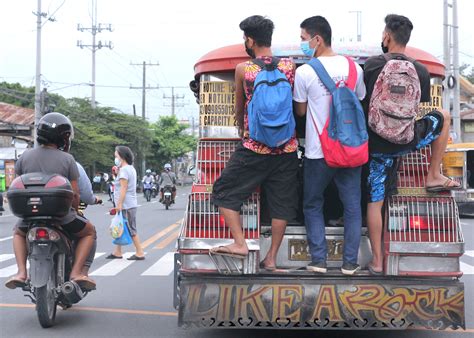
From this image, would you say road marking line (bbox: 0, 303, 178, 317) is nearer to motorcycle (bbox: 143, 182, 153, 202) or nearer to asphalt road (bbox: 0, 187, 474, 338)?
asphalt road (bbox: 0, 187, 474, 338)

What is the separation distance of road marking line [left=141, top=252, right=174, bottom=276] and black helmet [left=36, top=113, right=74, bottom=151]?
140 inches

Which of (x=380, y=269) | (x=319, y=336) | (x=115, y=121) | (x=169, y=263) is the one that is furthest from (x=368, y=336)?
(x=115, y=121)

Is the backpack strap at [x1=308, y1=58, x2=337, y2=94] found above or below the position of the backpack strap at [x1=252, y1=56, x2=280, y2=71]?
below

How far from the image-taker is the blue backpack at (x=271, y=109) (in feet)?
14.9

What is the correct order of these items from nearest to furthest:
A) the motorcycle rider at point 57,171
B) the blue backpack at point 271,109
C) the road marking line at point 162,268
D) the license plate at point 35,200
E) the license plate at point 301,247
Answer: the blue backpack at point 271,109 → the license plate at point 301,247 → the license plate at point 35,200 → the motorcycle rider at point 57,171 → the road marking line at point 162,268

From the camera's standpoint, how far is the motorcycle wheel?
218 inches

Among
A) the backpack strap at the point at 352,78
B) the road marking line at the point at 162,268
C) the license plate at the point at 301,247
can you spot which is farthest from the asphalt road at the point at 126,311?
the backpack strap at the point at 352,78

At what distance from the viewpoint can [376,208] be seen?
4.81 meters

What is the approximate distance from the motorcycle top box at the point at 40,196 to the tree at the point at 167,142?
210 ft

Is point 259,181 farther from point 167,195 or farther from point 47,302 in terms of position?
point 167,195

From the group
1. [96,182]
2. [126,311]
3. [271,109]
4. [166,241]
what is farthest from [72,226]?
[96,182]

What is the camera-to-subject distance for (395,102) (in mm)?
4625

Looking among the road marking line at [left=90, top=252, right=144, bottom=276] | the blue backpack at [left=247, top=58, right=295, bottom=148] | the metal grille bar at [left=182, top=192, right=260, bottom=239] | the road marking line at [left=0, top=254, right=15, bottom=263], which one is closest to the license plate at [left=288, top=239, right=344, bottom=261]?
the metal grille bar at [left=182, top=192, right=260, bottom=239]

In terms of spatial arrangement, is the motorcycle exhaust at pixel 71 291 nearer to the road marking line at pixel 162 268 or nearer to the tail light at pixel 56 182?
the tail light at pixel 56 182
